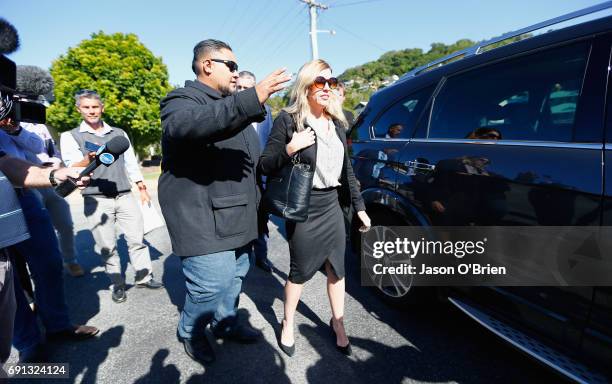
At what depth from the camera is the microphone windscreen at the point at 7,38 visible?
1.09 metres

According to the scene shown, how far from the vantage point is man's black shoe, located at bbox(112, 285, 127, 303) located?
110 inches

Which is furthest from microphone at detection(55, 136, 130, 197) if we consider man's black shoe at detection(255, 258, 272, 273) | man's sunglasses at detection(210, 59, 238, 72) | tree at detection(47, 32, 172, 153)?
tree at detection(47, 32, 172, 153)

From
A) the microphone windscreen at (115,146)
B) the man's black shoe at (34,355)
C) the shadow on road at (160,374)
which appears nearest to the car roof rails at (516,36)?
the microphone windscreen at (115,146)

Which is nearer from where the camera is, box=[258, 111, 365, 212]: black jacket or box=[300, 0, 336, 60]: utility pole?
box=[258, 111, 365, 212]: black jacket

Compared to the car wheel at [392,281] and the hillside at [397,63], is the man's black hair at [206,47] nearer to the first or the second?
the car wheel at [392,281]

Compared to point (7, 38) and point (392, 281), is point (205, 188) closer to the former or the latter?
point (7, 38)

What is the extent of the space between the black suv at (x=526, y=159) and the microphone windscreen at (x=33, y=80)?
2176mm

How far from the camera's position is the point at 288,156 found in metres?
1.67

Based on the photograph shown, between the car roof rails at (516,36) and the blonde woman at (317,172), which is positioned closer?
the car roof rails at (516,36)

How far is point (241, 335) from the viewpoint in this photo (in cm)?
218

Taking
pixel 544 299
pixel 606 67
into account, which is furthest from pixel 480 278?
pixel 606 67

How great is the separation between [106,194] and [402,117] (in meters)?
2.57

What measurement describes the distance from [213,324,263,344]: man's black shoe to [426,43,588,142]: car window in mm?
1876

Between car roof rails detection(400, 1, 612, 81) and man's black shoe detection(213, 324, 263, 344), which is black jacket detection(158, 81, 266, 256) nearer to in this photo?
man's black shoe detection(213, 324, 263, 344)
